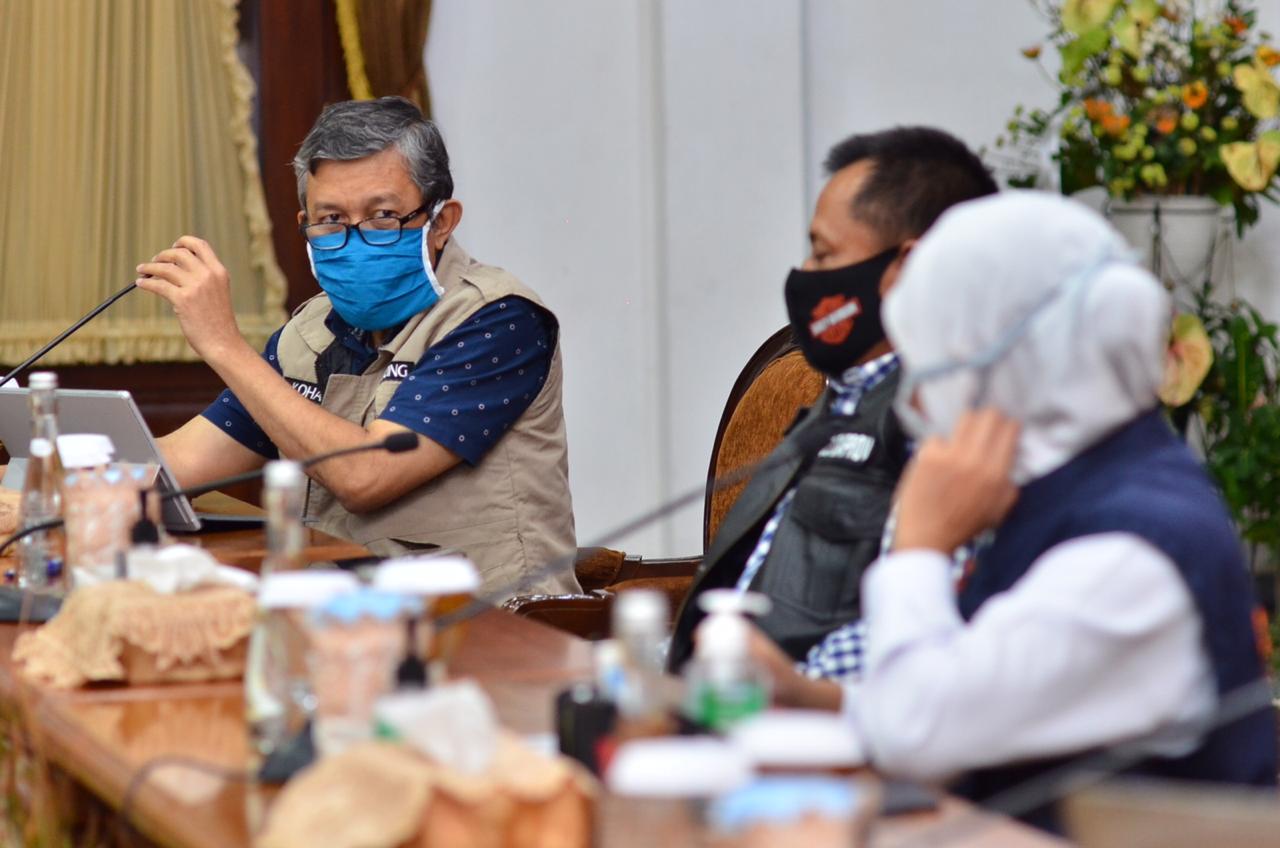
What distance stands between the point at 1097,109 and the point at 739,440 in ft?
3.72

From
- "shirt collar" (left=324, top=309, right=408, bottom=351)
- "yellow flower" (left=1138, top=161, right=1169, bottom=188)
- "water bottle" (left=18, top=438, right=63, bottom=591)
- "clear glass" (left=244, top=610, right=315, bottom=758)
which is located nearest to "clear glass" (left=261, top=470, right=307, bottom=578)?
"clear glass" (left=244, top=610, right=315, bottom=758)

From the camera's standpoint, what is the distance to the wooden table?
113 cm

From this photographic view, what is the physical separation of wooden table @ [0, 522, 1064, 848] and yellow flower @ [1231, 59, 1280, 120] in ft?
6.77

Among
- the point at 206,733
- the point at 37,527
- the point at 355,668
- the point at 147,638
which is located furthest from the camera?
the point at 37,527

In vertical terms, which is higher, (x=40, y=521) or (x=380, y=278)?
(x=380, y=278)

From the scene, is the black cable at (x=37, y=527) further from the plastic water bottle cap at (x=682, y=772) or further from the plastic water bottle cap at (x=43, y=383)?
the plastic water bottle cap at (x=682, y=772)

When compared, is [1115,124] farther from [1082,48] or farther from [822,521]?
[822,521]

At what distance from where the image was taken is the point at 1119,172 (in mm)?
3406

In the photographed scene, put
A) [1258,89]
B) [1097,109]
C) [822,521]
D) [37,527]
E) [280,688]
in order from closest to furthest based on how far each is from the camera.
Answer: [280,688] < [822,521] < [37,527] < [1258,89] < [1097,109]

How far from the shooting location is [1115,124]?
3352 mm

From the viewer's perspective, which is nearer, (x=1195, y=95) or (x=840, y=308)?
(x=840, y=308)

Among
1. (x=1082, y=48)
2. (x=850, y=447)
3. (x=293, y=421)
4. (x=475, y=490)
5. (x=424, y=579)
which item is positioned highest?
(x=1082, y=48)

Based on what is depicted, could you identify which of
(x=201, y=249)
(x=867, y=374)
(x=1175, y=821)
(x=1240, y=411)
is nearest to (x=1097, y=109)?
(x=1240, y=411)

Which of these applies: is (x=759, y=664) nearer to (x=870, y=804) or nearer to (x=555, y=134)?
(x=870, y=804)
